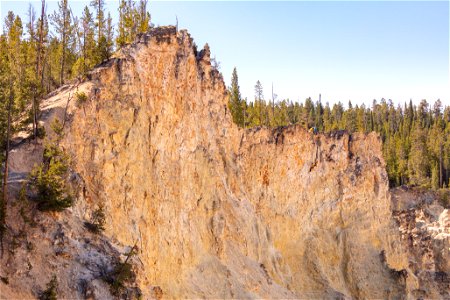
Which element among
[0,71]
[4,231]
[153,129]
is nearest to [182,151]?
[153,129]

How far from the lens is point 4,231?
2031cm

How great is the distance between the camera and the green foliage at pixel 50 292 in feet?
64.0

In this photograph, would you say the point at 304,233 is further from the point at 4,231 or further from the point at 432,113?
the point at 432,113

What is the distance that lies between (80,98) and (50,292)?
10549mm

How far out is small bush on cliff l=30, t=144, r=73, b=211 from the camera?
21469 mm

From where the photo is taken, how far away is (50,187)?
21500 millimetres

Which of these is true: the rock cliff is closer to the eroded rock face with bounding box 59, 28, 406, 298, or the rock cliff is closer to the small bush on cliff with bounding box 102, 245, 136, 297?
the eroded rock face with bounding box 59, 28, 406, 298

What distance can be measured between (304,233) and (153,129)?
17.6 m

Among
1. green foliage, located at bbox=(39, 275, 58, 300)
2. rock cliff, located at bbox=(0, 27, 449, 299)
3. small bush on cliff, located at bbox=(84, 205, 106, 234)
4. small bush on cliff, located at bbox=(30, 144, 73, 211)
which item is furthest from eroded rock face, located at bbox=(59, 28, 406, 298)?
green foliage, located at bbox=(39, 275, 58, 300)

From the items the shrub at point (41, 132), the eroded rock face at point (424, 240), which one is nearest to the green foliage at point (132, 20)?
the shrub at point (41, 132)

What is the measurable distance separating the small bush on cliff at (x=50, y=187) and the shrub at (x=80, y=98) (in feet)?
14.7

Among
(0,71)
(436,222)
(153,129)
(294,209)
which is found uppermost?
(0,71)

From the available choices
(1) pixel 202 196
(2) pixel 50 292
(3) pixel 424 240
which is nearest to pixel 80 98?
(2) pixel 50 292

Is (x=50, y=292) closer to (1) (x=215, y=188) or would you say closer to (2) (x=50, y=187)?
(2) (x=50, y=187)
